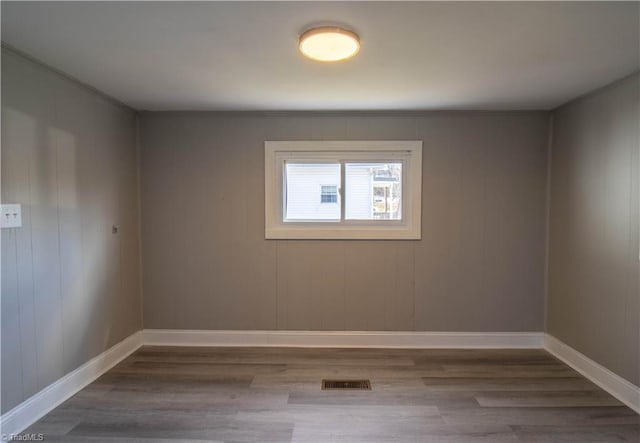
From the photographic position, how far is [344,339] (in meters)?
3.09

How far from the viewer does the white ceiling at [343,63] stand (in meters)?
1.51

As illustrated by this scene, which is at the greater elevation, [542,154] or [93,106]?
[93,106]

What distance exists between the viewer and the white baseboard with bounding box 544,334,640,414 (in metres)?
2.17

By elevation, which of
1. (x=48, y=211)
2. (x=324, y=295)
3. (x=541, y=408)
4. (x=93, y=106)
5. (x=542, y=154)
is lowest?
(x=541, y=408)

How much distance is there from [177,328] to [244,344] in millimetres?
664

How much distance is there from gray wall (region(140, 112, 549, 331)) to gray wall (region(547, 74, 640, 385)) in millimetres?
181

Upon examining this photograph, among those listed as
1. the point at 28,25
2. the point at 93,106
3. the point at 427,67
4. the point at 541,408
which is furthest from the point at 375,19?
the point at 541,408

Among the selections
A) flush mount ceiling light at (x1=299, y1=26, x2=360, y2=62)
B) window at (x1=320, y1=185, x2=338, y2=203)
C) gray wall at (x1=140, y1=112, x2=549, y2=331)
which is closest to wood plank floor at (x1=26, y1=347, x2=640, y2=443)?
gray wall at (x1=140, y1=112, x2=549, y2=331)

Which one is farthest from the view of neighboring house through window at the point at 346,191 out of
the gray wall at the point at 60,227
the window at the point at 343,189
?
the gray wall at the point at 60,227

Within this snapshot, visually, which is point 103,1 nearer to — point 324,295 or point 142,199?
point 142,199

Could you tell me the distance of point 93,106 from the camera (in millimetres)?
2504

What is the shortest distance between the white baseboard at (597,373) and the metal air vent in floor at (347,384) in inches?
66.9

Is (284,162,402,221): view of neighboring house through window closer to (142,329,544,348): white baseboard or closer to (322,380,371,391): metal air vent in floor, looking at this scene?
(142,329,544,348): white baseboard

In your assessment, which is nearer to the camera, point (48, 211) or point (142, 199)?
point (48, 211)
